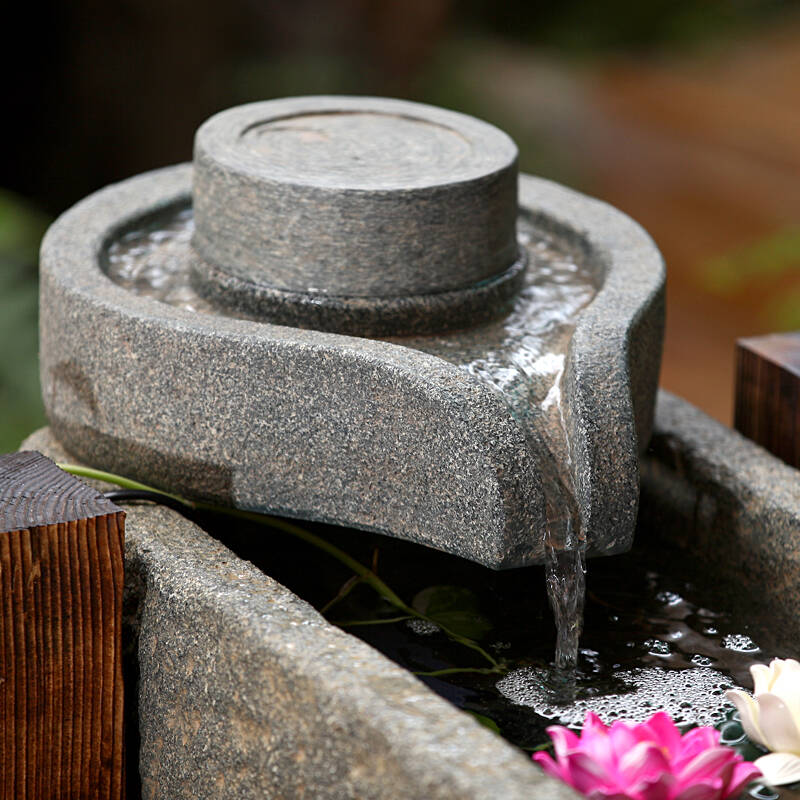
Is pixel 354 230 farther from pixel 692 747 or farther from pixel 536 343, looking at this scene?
pixel 692 747

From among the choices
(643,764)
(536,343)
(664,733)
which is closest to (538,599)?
(536,343)

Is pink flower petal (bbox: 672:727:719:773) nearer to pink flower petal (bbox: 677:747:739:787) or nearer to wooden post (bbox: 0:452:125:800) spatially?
pink flower petal (bbox: 677:747:739:787)

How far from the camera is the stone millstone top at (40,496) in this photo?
2.11m

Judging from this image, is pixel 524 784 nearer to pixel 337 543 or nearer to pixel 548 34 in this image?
pixel 337 543

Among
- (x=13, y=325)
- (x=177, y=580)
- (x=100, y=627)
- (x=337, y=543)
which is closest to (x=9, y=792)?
(x=100, y=627)

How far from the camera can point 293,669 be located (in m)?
1.91

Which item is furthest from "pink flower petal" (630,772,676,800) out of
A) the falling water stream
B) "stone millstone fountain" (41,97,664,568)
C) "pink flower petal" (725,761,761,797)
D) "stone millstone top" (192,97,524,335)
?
Result: "stone millstone top" (192,97,524,335)

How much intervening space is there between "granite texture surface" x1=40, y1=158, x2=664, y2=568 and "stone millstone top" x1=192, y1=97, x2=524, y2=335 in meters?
0.24

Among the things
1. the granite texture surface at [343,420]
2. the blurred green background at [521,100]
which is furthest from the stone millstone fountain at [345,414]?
the blurred green background at [521,100]

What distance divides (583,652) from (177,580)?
0.97 meters

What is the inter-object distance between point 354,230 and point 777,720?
55.5 inches

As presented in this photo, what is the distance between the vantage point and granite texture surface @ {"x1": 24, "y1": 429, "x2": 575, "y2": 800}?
5.47 ft

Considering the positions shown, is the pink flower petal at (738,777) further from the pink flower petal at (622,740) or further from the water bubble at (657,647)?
the water bubble at (657,647)

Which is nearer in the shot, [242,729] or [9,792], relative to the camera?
[242,729]
